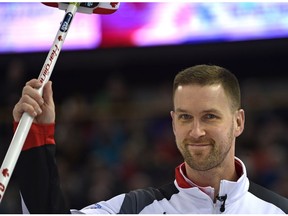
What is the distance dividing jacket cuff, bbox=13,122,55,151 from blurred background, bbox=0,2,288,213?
14.6 feet

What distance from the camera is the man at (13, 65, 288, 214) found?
2.71 metres

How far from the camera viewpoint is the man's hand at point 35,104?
2.64m

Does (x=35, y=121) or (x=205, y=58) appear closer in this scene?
(x=35, y=121)

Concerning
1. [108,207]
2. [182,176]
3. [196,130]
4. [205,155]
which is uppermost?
[196,130]

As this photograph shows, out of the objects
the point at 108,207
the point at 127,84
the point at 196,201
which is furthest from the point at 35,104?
the point at 127,84

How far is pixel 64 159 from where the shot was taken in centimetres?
812

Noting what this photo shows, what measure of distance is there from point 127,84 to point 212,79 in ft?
20.2

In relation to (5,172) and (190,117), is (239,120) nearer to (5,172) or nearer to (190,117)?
(190,117)

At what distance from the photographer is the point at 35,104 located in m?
2.64

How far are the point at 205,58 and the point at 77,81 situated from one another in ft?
5.92

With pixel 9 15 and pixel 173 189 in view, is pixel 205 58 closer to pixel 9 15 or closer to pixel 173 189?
pixel 9 15

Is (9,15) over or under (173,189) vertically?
over

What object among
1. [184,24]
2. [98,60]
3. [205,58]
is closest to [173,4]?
[184,24]

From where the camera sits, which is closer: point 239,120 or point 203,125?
point 203,125
